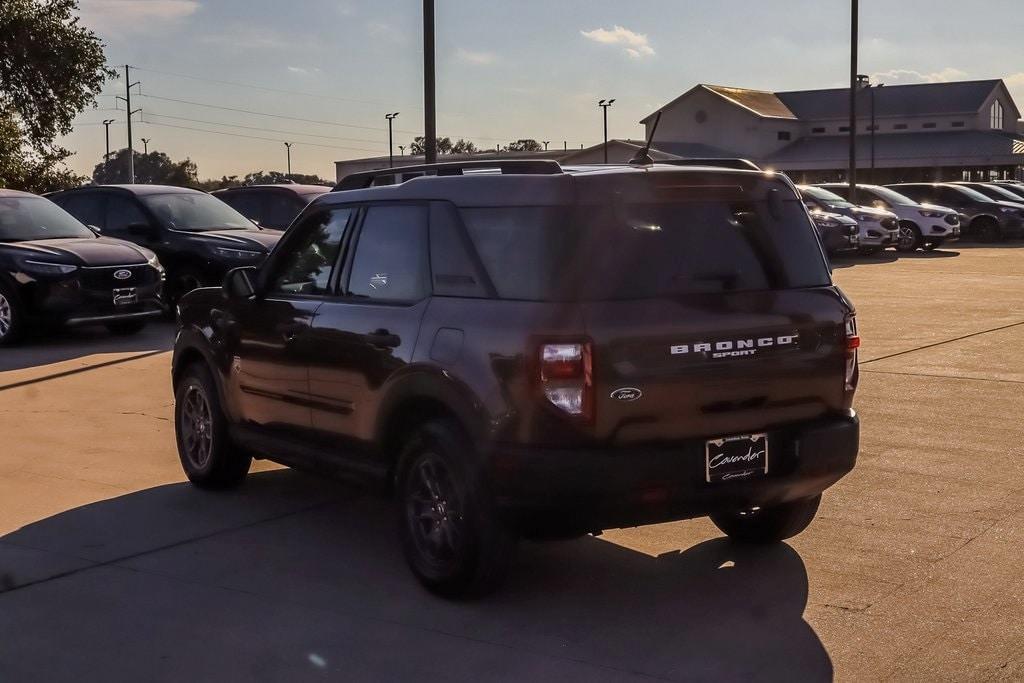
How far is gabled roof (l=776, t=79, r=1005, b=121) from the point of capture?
77.6m

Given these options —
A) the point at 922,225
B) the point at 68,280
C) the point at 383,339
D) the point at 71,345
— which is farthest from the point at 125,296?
the point at 922,225

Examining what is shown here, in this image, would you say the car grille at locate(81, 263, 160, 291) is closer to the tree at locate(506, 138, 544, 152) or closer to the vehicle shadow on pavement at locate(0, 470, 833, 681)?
the vehicle shadow on pavement at locate(0, 470, 833, 681)

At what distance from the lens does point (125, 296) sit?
14828 millimetres

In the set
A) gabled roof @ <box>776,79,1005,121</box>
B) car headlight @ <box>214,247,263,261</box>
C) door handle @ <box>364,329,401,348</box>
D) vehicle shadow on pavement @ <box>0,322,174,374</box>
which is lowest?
vehicle shadow on pavement @ <box>0,322,174,374</box>

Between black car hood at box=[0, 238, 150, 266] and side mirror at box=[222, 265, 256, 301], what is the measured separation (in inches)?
321

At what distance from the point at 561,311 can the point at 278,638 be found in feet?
5.48

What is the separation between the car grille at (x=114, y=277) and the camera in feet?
47.9

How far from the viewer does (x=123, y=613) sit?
213 inches

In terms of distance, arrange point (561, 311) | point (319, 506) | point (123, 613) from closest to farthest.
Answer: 1. point (561, 311)
2. point (123, 613)
3. point (319, 506)

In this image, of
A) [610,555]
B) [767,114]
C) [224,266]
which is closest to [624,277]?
Result: [610,555]

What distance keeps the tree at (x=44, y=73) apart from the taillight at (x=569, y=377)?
120ft

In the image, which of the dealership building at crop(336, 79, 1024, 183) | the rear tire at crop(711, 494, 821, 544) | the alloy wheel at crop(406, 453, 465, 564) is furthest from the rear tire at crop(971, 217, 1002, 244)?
the dealership building at crop(336, 79, 1024, 183)

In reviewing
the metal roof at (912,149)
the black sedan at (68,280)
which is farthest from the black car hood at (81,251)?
the metal roof at (912,149)

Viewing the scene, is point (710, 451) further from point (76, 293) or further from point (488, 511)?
point (76, 293)
